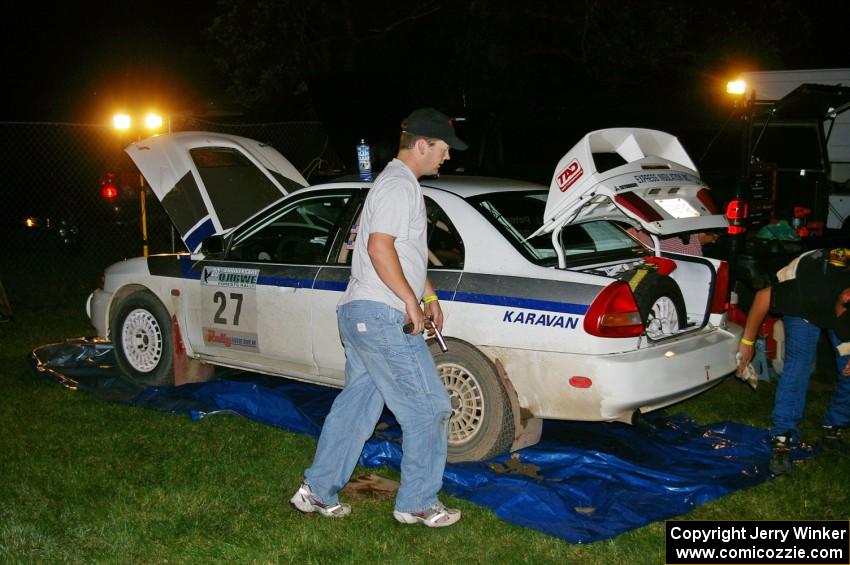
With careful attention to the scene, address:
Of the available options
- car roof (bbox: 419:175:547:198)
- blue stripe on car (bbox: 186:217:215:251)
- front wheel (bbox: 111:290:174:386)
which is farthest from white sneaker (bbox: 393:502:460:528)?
blue stripe on car (bbox: 186:217:215:251)

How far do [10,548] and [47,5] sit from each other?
2694 centimetres

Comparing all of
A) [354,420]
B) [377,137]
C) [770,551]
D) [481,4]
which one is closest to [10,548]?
[354,420]

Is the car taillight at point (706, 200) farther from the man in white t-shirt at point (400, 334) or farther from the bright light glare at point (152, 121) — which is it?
the bright light glare at point (152, 121)

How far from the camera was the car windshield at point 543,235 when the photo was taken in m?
5.22

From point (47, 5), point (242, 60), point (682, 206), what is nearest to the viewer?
point (682, 206)

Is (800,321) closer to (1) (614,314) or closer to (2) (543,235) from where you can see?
(1) (614,314)

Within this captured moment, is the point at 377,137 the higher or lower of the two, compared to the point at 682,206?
higher

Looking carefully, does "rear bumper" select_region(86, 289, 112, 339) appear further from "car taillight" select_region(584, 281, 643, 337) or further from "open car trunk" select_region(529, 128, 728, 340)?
"car taillight" select_region(584, 281, 643, 337)

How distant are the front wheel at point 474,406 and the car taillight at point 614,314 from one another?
66 centimetres

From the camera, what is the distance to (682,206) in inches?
203

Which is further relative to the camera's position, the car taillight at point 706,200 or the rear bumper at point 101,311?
the rear bumper at point 101,311

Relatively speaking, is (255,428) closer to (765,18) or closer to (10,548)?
(10,548)

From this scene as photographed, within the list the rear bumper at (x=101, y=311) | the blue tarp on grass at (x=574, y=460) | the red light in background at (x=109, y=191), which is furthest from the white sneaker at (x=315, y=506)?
the red light in background at (x=109, y=191)

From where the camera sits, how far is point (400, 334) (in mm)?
4184
